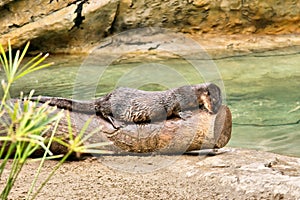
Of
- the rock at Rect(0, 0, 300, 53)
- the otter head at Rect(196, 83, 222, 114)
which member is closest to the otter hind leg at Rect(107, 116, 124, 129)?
the otter head at Rect(196, 83, 222, 114)

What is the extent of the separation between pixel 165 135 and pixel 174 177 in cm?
38

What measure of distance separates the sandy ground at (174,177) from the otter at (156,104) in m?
0.22

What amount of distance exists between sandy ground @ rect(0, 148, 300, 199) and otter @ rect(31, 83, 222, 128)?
0.22m

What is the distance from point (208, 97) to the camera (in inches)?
124

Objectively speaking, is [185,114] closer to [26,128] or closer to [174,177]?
[174,177]

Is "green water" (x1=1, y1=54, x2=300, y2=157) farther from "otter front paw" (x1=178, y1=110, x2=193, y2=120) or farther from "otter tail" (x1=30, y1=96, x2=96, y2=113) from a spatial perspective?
"otter tail" (x1=30, y1=96, x2=96, y2=113)

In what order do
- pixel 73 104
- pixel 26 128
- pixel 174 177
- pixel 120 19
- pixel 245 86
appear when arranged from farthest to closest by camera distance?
pixel 120 19 < pixel 245 86 < pixel 73 104 < pixel 174 177 < pixel 26 128

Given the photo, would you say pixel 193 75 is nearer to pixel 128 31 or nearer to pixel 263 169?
pixel 128 31

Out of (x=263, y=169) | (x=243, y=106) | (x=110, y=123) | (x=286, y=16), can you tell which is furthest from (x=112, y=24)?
(x=263, y=169)

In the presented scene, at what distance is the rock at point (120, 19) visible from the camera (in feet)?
23.6

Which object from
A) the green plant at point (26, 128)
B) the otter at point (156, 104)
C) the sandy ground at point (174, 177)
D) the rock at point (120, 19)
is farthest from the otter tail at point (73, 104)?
the rock at point (120, 19)

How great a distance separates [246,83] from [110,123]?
2853 mm

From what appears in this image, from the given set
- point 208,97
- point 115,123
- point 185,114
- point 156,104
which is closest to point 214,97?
point 208,97

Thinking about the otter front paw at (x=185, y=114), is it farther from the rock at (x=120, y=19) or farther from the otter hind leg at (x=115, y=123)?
the rock at (x=120, y=19)
